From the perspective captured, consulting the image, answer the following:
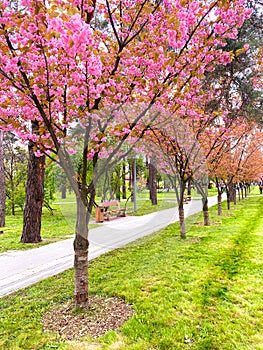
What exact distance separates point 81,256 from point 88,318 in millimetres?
685

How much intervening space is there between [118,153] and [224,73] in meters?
4.94

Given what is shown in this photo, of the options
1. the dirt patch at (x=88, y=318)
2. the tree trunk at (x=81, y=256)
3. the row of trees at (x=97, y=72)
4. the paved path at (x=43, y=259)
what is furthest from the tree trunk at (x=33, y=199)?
the tree trunk at (x=81, y=256)

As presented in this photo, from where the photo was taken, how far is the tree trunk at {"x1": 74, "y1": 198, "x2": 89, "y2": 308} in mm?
3244

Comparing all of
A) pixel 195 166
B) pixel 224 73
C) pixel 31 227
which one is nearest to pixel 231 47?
pixel 224 73

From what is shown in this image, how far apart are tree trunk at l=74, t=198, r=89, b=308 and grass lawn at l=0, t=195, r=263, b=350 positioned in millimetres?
429

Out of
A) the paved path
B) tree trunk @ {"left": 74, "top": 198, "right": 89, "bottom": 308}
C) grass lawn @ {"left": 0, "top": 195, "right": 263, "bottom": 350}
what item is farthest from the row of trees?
the paved path

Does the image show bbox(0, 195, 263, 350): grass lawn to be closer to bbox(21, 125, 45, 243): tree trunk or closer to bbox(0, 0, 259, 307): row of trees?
bbox(0, 0, 259, 307): row of trees

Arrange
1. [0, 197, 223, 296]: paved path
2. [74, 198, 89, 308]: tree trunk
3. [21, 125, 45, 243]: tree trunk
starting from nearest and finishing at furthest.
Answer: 1. [74, 198, 89, 308]: tree trunk
2. [0, 197, 223, 296]: paved path
3. [21, 125, 45, 243]: tree trunk

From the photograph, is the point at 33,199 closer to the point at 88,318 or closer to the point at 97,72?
the point at 88,318

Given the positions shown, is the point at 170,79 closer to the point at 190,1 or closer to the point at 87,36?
the point at 190,1

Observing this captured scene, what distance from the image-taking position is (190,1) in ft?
9.39

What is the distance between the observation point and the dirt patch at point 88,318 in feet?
9.44

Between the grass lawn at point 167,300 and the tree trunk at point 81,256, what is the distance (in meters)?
0.43

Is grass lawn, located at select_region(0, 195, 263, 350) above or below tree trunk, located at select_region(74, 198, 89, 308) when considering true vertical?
below
